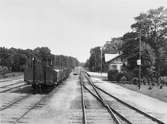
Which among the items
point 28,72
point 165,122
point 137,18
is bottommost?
point 165,122

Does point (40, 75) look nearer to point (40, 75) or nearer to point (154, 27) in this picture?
point (40, 75)

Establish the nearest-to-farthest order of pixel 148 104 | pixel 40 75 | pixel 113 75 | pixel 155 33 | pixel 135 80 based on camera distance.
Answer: pixel 148 104 < pixel 40 75 < pixel 135 80 < pixel 113 75 < pixel 155 33

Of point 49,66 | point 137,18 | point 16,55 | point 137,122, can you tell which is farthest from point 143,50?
point 16,55

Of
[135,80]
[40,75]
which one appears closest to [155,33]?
[135,80]

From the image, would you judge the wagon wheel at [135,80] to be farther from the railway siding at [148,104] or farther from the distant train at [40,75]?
the distant train at [40,75]

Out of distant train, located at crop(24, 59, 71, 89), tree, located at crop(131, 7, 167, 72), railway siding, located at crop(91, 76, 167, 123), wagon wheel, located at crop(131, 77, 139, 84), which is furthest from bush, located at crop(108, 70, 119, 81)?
distant train, located at crop(24, 59, 71, 89)

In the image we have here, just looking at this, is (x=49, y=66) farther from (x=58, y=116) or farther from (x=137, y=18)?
(x=137, y=18)

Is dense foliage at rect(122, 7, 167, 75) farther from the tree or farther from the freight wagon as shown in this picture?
the freight wagon

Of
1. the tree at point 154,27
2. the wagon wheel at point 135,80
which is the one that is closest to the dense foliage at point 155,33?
the tree at point 154,27

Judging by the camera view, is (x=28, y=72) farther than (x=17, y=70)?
No

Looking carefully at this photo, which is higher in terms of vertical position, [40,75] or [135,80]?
[40,75]

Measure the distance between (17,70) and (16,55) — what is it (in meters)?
5.85

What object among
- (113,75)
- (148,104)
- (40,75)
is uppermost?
(40,75)

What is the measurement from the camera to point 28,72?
25875 millimetres
